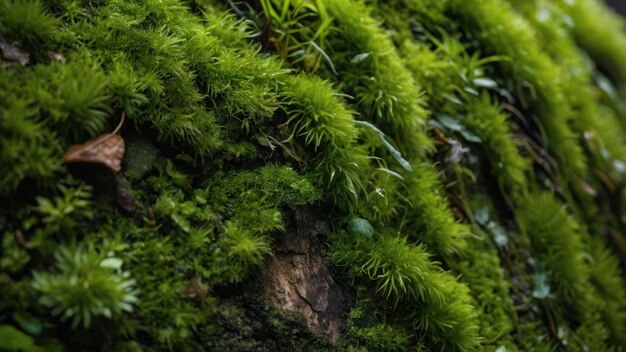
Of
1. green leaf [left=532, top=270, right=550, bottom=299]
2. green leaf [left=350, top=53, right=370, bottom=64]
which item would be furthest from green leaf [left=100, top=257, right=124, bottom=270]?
green leaf [left=532, top=270, right=550, bottom=299]

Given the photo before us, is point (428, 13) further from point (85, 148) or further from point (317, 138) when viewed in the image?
point (85, 148)

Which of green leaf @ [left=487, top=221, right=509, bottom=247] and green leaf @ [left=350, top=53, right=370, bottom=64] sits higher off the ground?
green leaf @ [left=350, top=53, right=370, bottom=64]

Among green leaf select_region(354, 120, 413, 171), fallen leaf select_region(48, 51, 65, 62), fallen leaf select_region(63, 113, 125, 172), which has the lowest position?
fallen leaf select_region(63, 113, 125, 172)

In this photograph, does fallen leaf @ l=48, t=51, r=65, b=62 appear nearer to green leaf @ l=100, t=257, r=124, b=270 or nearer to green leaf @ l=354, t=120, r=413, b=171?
green leaf @ l=100, t=257, r=124, b=270

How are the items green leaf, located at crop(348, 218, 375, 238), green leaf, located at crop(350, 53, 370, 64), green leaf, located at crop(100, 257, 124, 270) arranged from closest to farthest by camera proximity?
green leaf, located at crop(100, 257, 124, 270) < green leaf, located at crop(348, 218, 375, 238) < green leaf, located at crop(350, 53, 370, 64)

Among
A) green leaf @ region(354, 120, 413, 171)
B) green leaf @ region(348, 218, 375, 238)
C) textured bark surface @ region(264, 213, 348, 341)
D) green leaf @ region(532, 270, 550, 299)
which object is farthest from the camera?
green leaf @ region(532, 270, 550, 299)

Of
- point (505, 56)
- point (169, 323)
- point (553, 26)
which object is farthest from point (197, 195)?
point (553, 26)

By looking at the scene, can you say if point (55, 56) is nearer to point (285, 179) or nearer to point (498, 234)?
point (285, 179)

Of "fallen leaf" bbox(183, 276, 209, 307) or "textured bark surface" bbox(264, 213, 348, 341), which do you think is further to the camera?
"textured bark surface" bbox(264, 213, 348, 341)

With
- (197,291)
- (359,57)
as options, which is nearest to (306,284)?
(197,291)
